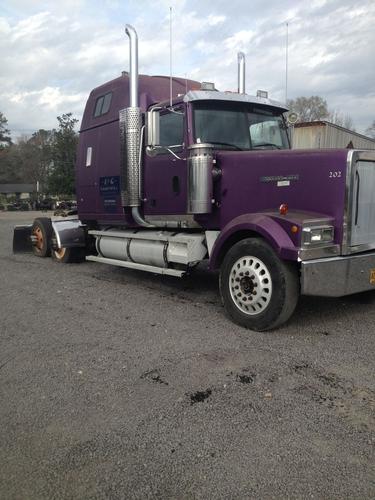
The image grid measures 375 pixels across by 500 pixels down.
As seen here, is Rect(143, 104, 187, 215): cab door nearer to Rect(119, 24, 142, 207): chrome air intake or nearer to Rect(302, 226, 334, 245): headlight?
Rect(119, 24, 142, 207): chrome air intake

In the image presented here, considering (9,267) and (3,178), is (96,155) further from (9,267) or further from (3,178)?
(3,178)

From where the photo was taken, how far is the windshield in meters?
6.23

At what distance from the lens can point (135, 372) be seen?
13.4ft

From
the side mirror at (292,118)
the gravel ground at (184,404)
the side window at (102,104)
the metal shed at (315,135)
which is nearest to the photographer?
the gravel ground at (184,404)

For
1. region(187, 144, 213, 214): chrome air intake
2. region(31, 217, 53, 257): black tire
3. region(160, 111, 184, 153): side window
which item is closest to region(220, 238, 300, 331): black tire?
region(187, 144, 213, 214): chrome air intake

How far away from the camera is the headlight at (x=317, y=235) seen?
4688 mm

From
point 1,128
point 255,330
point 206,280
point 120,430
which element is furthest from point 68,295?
point 1,128

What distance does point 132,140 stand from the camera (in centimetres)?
719

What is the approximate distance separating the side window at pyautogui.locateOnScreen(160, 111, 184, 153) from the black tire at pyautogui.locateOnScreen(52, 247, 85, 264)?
4393mm

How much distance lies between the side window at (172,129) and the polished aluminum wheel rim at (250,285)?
6.94 feet

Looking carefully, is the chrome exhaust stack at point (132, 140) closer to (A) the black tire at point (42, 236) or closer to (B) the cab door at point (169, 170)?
(B) the cab door at point (169, 170)

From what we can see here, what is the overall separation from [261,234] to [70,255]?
6.22 meters

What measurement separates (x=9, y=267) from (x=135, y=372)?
22.1 feet

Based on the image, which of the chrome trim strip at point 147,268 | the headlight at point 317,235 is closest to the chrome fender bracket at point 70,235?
the chrome trim strip at point 147,268
